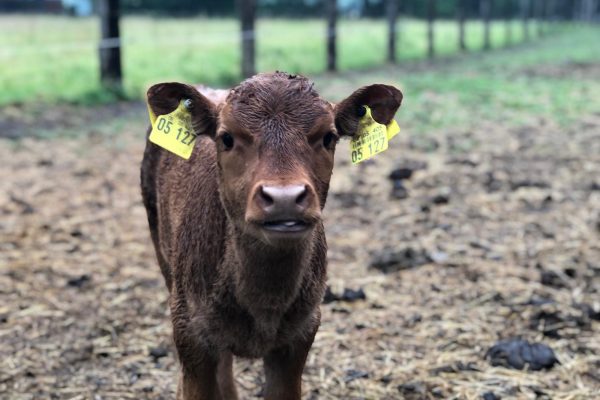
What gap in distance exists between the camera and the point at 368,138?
3766 mm

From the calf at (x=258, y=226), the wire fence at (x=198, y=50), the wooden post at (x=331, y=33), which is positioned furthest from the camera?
the wooden post at (x=331, y=33)

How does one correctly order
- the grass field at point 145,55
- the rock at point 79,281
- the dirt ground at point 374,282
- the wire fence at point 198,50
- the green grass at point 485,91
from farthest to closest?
the grass field at point 145,55 → the wire fence at point 198,50 → the green grass at point 485,91 → the rock at point 79,281 → the dirt ground at point 374,282

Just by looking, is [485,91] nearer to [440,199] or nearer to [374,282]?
[440,199]

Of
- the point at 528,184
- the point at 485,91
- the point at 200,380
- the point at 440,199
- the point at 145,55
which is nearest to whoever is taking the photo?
the point at 200,380

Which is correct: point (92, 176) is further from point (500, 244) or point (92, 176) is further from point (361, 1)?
point (361, 1)

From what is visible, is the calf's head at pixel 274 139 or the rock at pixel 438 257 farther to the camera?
the rock at pixel 438 257

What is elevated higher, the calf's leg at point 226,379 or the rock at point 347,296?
the calf's leg at point 226,379

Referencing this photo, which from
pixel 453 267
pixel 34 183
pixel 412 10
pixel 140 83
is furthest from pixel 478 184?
pixel 412 10

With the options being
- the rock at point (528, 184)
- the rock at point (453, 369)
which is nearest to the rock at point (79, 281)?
the rock at point (453, 369)

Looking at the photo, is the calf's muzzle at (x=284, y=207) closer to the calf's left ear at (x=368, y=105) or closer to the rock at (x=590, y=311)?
the calf's left ear at (x=368, y=105)

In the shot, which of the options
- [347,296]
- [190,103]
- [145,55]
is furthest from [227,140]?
[145,55]

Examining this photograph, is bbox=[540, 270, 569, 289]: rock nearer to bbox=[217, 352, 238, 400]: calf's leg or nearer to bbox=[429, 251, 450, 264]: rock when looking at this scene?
bbox=[429, 251, 450, 264]: rock

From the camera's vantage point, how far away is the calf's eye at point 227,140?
3.34m

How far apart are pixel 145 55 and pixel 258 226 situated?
64.2 feet
